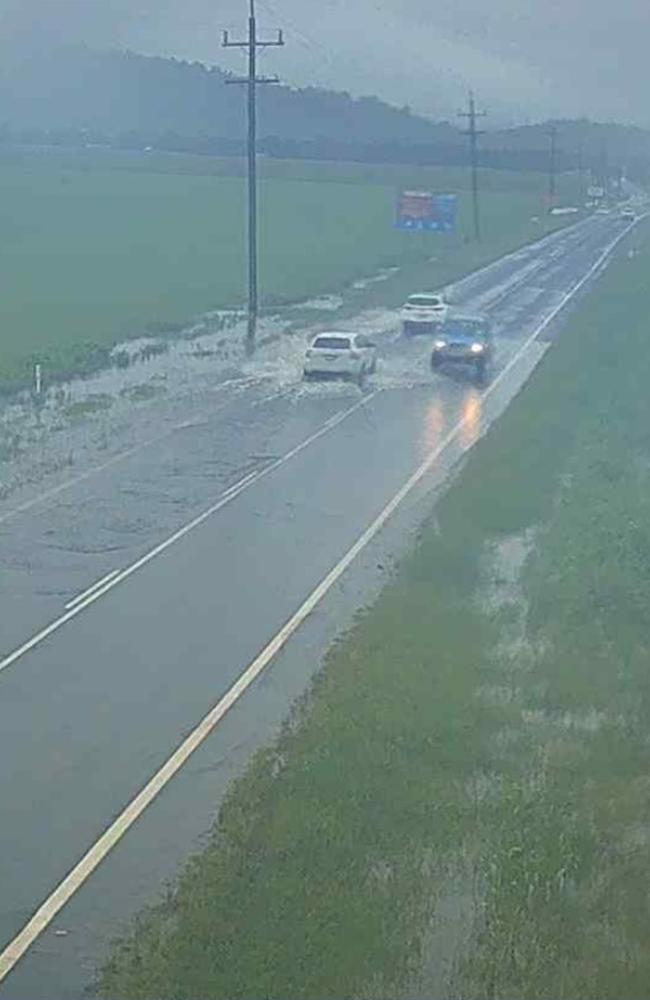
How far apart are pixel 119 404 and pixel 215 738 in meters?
23.4

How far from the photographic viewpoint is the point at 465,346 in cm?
4381

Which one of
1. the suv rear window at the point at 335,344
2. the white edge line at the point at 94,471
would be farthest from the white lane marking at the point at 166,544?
the suv rear window at the point at 335,344

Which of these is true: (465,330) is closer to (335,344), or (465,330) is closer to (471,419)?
(335,344)

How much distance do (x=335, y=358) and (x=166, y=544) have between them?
20039mm

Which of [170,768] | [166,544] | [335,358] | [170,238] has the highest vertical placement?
[170,768]

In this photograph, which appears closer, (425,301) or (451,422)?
(451,422)

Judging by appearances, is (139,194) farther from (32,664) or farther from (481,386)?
(32,664)

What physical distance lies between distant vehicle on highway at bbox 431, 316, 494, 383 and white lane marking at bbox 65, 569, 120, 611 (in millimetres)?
23306

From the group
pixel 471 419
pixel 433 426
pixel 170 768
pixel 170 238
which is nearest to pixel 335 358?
pixel 471 419

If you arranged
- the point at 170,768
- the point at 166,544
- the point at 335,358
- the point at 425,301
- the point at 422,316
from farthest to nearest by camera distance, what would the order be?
the point at 425,301 < the point at 422,316 < the point at 335,358 < the point at 166,544 < the point at 170,768

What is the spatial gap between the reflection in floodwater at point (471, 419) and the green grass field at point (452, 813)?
32.7 ft

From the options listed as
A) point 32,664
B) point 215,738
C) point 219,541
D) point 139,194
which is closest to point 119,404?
point 219,541

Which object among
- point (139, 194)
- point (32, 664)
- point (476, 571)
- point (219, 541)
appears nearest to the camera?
point (32, 664)

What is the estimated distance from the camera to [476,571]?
20531mm
